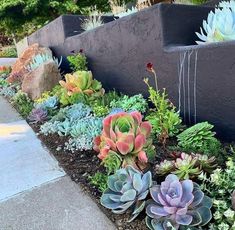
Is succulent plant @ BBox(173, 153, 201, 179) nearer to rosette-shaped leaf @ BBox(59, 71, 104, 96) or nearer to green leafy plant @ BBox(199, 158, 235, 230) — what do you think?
green leafy plant @ BBox(199, 158, 235, 230)

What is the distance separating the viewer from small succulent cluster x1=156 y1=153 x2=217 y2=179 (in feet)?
6.22

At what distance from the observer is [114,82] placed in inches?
172

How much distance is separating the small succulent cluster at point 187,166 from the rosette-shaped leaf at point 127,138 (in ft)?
0.72

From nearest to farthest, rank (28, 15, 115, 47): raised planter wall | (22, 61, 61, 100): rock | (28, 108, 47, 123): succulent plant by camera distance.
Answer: (28, 108, 47, 123): succulent plant < (22, 61, 61, 100): rock < (28, 15, 115, 47): raised planter wall

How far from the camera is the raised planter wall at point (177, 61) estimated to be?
258cm

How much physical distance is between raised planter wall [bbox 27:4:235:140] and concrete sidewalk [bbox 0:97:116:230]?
52.8 inches

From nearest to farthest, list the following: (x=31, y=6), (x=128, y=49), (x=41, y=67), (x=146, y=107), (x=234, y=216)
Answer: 1. (x=234, y=216)
2. (x=146, y=107)
3. (x=128, y=49)
4. (x=41, y=67)
5. (x=31, y=6)

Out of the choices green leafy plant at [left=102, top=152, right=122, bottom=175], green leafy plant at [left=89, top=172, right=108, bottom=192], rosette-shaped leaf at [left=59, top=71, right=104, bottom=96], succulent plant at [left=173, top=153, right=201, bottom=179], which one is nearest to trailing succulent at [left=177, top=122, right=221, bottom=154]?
succulent plant at [left=173, top=153, right=201, bottom=179]

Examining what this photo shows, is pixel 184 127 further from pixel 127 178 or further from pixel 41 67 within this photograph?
pixel 41 67

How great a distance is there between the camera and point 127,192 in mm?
1815

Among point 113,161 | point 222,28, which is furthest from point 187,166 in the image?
point 222,28

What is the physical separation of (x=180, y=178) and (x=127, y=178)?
32cm

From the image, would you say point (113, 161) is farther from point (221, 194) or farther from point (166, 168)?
point (221, 194)

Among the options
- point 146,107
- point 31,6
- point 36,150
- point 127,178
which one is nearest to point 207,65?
point 146,107
